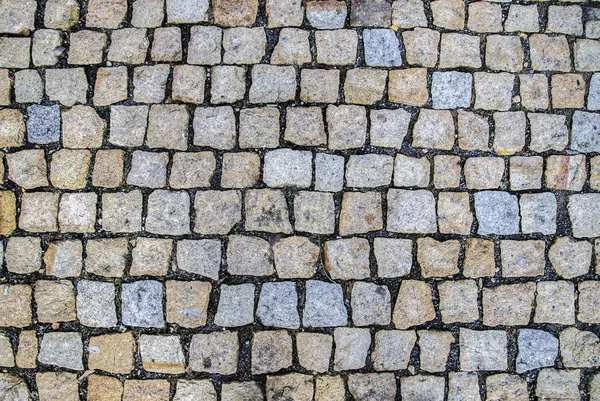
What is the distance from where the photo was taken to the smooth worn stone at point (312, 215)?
3283 millimetres

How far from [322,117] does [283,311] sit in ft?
4.28

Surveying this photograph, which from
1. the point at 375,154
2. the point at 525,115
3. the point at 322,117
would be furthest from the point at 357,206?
the point at 525,115

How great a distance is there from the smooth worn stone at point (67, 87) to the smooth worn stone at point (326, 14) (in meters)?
1.59

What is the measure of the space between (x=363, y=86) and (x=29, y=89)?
225 cm

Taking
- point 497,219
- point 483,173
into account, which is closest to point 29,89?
point 483,173

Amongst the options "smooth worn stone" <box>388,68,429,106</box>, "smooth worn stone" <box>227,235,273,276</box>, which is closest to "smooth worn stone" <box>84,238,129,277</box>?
"smooth worn stone" <box>227,235,273,276</box>

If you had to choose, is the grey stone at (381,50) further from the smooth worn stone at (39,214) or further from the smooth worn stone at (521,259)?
the smooth worn stone at (39,214)

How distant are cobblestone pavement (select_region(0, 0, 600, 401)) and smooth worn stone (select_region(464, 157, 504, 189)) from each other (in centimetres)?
2

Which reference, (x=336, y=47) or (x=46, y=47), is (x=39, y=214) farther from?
(x=336, y=47)

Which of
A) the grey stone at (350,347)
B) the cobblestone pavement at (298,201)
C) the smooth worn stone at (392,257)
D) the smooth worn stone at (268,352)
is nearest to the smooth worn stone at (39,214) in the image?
the cobblestone pavement at (298,201)

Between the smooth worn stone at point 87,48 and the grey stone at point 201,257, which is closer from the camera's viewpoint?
the grey stone at point 201,257

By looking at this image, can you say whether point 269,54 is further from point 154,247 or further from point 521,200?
point 521,200

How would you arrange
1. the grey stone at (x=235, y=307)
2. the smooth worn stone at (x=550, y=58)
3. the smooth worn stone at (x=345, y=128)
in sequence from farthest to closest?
the smooth worn stone at (x=550, y=58)
the smooth worn stone at (x=345, y=128)
the grey stone at (x=235, y=307)

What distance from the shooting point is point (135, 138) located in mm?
3322
